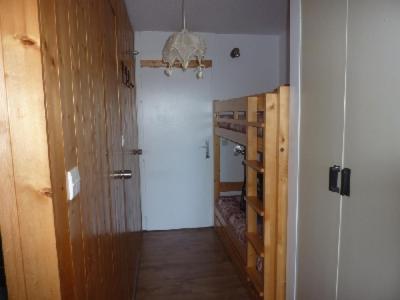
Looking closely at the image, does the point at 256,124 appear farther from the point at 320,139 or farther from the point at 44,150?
the point at 44,150

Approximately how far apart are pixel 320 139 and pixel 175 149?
254 cm

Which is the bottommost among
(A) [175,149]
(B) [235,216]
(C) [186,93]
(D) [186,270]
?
(D) [186,270]

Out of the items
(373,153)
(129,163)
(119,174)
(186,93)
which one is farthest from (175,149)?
(373,153)

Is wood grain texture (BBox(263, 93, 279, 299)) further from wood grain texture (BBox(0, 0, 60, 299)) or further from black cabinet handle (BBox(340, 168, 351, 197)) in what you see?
wood grain texture (BBox(0, 0, 60, 299))

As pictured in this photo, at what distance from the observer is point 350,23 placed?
1185mm

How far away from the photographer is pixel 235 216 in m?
3.01

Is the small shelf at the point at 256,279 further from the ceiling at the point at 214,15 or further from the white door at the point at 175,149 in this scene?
the ceiling at the point at 214,15

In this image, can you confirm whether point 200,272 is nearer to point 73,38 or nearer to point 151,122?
point 151,122

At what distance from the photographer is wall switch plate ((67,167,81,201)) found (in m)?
0.87

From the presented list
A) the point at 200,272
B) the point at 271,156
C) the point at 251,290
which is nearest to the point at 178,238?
the point at 200,272

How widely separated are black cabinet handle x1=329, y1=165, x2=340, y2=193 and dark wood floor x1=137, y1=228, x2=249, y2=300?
152 centimetres

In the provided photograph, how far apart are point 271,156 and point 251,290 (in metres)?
1.16

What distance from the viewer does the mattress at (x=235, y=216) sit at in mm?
2627

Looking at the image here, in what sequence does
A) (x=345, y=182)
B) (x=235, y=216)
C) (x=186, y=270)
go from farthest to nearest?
(x=235, y=216) → (x=186, y=270) → (x=345, y=182)
